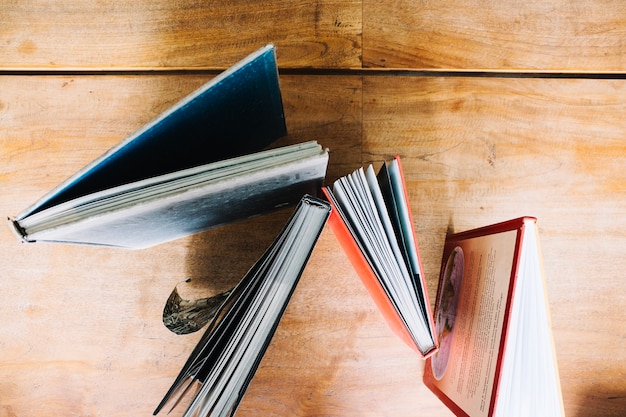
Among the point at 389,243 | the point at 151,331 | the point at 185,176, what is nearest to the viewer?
Result: the point at 185,176

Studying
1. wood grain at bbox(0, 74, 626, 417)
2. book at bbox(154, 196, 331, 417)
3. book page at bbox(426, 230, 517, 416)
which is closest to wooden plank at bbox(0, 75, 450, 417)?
wood grain at bbox(0, 74, 626, 417)

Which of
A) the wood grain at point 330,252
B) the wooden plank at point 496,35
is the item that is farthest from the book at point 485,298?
the wooden plank at point 496,35

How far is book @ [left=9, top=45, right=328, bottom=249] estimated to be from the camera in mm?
502

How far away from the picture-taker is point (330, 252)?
82 cm

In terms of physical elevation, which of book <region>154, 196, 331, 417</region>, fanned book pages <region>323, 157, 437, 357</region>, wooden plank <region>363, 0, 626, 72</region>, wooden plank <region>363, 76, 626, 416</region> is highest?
wooden plank <region>363, 0, 626, 72</region>

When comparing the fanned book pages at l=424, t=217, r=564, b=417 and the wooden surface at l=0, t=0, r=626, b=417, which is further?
the wooden surface at l=0, t=0, r=626, b=417

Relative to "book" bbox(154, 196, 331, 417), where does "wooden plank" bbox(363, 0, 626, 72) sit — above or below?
above

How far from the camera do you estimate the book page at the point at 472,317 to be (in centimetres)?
60

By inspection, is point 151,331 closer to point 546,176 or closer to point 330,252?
point 330,252

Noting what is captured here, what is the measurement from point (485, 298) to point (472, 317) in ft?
0.14

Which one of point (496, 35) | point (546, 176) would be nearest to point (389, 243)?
point (546, 176)

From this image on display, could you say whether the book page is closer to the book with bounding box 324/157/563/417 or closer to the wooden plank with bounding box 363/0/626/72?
the book with bounding box 324/157/563/417

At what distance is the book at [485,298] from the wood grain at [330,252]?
0.18 meters

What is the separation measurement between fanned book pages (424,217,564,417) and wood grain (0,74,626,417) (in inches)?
5.9
